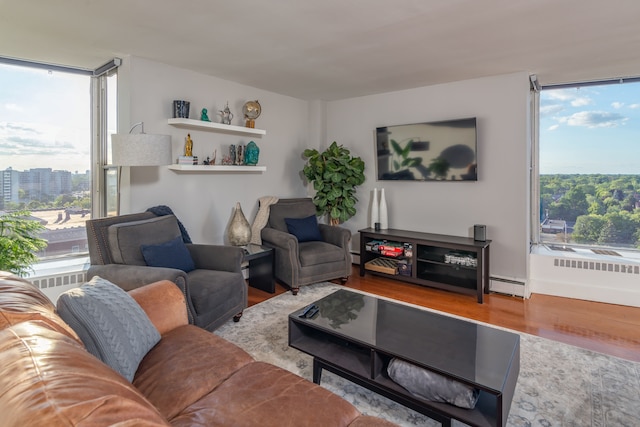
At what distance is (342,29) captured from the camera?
2.62 meters

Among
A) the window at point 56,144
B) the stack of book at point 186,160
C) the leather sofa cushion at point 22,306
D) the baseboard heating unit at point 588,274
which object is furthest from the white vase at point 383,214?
the leather sofa cushion at point 22,306

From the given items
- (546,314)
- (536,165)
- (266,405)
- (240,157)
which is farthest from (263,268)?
(536,165)

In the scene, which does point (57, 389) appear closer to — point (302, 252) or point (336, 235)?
point (302, 252)

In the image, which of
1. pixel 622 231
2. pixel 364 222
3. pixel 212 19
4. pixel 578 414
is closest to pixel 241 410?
pixel 578 414

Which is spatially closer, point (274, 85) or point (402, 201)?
point (274, 85)

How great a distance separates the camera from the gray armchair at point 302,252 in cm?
379

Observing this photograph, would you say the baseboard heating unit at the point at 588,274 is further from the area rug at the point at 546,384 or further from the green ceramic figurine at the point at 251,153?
the green ceramic figurine at the point at 251,153

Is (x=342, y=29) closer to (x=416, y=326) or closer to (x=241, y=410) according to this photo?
(x=416, y=326)

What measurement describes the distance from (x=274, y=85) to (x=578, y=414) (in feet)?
13.5

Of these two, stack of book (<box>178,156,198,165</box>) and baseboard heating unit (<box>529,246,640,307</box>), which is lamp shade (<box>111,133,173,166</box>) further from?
baseboard heating unit (<box>529,246,640,307</box>)

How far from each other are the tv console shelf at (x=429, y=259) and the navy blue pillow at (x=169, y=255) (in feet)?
7.54

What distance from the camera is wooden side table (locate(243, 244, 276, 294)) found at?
12.2 feet

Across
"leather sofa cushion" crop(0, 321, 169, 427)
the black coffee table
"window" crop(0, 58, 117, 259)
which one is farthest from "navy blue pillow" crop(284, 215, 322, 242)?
"leather sofa cushion" crop(0, 321, 169, 427)

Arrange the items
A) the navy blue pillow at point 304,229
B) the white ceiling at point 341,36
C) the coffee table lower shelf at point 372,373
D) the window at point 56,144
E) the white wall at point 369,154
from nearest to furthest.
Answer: the coffee table lower shelf at point 372,373 → the white ceiling at point 341,36 → the window at point 56,144 → the white wall at point 369,154 → the navy blue pillow at point 304,229
